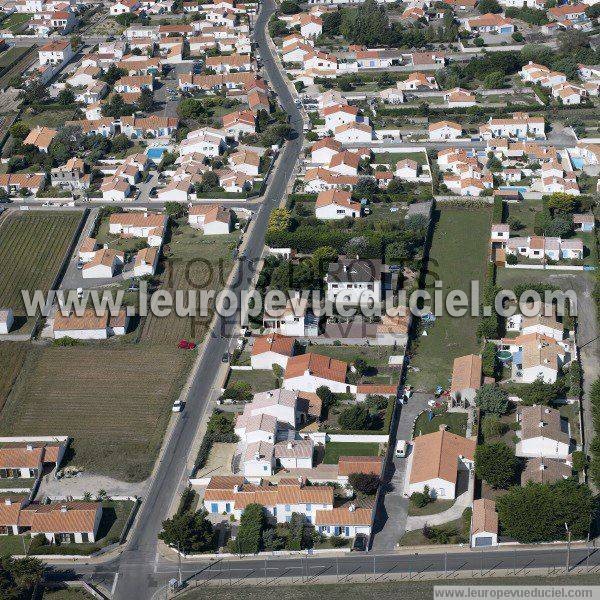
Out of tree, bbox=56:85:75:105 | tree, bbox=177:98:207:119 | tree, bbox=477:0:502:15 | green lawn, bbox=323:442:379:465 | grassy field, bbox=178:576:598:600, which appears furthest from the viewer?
tree, bbox=477:0:502:15

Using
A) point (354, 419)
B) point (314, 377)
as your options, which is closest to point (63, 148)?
point (314, 377)

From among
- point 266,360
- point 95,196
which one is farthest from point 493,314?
point 95,196

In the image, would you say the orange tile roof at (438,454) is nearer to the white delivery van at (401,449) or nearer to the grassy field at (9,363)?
the white delivery van at (401,449)

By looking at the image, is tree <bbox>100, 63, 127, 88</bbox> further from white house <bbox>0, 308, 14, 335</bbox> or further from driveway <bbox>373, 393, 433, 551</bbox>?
driveway <bbox>373, 393, 433, 551</bbox>

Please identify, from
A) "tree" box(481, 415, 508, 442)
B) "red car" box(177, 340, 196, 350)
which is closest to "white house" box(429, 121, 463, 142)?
"red car" box(177, 340, 196, 350)

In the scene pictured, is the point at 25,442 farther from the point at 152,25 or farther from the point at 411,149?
the point at 152,25

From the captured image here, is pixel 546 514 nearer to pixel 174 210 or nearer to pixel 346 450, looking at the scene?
pixel 346 450
